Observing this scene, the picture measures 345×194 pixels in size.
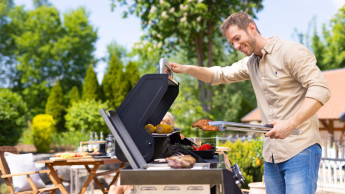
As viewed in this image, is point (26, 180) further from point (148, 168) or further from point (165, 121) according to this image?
point (148, 168)

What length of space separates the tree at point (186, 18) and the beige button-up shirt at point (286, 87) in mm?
8238

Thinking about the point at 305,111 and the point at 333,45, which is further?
the point at 333,45

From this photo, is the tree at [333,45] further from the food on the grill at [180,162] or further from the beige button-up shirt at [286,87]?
the food on the grill at [180,162]

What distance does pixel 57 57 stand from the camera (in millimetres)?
26688

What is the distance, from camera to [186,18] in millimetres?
10586

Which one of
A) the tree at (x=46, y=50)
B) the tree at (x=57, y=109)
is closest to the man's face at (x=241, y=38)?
the tree at (x=57, y=109)

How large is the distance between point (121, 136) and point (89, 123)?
10156 mm

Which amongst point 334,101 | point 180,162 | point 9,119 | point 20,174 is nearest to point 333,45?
point 334,101

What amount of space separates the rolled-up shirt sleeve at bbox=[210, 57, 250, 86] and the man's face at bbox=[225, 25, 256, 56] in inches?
17.3

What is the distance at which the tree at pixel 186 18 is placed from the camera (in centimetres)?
1051

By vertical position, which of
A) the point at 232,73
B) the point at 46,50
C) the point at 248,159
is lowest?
the point at 248,159

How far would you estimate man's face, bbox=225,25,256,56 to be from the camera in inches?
83.2

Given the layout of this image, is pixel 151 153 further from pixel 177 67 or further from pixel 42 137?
pixel 42 137

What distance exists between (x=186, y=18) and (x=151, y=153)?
29.1ft
